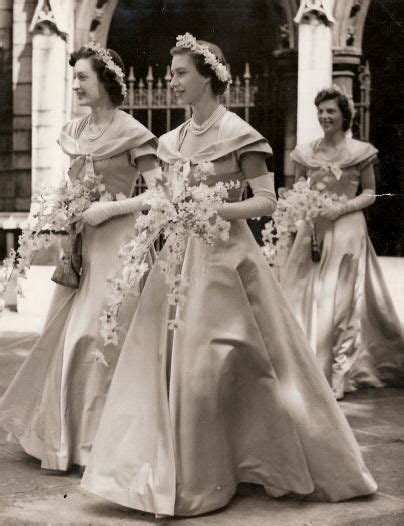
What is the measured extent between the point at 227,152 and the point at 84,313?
1188mm

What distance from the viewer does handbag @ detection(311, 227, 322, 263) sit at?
7371 mm

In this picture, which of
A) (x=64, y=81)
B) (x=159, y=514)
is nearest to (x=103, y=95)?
(x=159, y=514)

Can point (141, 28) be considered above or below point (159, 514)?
above

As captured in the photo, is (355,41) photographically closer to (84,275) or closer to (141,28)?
(141,28)

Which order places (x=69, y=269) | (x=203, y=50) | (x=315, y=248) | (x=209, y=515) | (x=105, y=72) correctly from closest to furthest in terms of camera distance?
(x=209, y=515) → (x=203, y=50) → (x=69, y=269) → (x=105, y=72) → (x=315, y=248)

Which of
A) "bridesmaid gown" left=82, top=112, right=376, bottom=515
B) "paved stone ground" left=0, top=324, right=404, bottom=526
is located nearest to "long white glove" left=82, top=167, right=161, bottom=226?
"bridesmaid gown" left=82, top=112, right=376, bottom=515

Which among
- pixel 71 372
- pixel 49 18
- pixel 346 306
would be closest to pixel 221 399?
pixel 71 372

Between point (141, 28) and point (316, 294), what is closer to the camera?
point (316, 294)

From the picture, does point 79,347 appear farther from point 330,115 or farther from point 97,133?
point 330,115

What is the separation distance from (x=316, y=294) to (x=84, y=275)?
2493 mm

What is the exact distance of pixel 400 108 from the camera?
50.4 feet

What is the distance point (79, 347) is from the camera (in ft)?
16.8

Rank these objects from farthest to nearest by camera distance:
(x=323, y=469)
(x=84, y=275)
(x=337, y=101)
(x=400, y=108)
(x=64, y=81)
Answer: (x=400, y=108) → (x=64, y=81) → (x=337, y=101) → (x=84, y=275) → (x=323, y=469)

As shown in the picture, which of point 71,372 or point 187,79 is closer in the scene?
point 187,79
